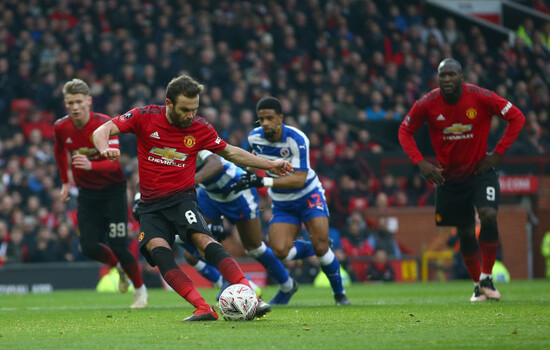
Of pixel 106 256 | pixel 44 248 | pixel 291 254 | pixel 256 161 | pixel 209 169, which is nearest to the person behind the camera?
pixel 256 161

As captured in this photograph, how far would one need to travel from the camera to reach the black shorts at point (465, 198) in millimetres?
9680

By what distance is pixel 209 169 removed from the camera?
9.88 metres

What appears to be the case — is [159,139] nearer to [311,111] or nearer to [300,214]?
[300,214]

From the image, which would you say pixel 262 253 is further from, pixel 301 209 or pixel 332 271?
pixel 332 271

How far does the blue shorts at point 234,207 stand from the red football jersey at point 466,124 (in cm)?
204

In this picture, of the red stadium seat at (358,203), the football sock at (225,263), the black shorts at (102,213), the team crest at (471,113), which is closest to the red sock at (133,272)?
the black shorts at (102,213)

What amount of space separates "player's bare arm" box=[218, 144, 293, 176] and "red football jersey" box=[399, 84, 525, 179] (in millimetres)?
2738

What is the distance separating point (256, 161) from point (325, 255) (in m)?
2.63

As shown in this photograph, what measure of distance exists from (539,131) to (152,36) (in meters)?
10.5

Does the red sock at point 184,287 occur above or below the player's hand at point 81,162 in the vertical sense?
below

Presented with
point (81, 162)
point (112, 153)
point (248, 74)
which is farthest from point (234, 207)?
point (248, 74)

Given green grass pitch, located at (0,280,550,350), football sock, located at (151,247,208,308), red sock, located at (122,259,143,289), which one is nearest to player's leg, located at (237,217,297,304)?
green grass pitch, located at (0,280,550,350)

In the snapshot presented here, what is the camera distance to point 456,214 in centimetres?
1000

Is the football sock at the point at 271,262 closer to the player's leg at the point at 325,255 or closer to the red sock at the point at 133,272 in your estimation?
the player's leg at the point at 325,255
